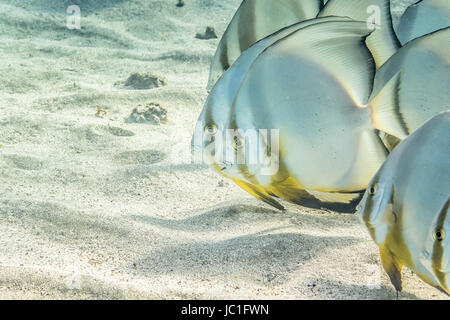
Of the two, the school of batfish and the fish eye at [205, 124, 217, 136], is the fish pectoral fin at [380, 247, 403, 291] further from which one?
the fish eye at [205, 124, 217, 136]

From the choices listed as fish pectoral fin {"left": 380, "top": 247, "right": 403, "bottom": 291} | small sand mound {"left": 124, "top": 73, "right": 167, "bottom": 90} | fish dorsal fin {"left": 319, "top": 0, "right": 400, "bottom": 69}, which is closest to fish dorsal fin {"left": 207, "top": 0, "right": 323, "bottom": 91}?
fish dorsal fin {"left": 319, "top": 0, "right": 400, "bottom": 69}

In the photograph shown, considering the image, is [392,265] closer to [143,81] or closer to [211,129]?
[211,129]

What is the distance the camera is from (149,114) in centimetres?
435

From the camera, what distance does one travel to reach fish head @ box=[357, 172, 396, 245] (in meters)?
1.51

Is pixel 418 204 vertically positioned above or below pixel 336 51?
below

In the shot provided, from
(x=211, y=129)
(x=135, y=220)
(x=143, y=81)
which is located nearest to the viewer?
(x=211, y=129)

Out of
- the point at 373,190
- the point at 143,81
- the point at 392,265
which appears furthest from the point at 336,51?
the point at 143,81

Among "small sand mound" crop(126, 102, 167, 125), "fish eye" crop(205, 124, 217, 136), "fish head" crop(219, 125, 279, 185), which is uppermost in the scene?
"small sand mound" crop(126, 102, 167, 125)

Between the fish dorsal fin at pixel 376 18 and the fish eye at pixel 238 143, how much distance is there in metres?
0.79

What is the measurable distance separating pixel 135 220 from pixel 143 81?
3.06 m

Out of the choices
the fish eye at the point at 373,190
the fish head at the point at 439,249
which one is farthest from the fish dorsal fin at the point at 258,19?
the fish head at the point at 439,249

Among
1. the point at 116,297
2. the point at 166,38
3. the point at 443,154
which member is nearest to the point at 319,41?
the point at 443,154

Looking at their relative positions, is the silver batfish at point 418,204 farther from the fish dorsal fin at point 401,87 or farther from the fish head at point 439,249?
the fish dorsal fin at point 401,87

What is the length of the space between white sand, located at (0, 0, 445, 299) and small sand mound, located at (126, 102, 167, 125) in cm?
9
